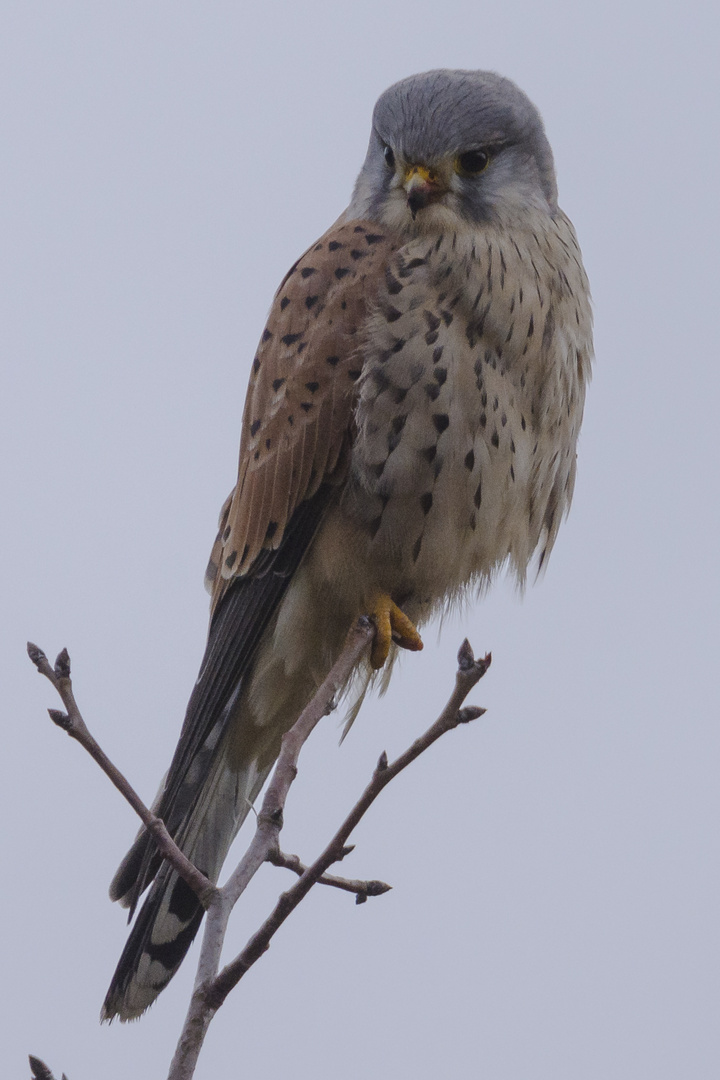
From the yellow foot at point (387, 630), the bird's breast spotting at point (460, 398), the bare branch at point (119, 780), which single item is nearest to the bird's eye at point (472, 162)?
the bird's breast spotting at point (460, 398)

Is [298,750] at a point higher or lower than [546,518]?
lower

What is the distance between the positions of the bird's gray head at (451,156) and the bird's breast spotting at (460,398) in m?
0.09

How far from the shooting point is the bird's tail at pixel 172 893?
9.80ft

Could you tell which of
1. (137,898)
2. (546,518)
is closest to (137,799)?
(137,898)

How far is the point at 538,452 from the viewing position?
3.29 m

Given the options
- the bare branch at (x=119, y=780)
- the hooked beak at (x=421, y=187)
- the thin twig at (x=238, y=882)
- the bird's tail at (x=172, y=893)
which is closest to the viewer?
the thin twig at (x=238, y=882)

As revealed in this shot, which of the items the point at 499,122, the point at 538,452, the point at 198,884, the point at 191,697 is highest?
the point at 499,122

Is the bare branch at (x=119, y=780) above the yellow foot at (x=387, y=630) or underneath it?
underneath

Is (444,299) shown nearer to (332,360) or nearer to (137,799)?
(332,360)

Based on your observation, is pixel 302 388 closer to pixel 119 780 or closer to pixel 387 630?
pixel 387 630

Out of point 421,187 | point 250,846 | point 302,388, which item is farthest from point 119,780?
point 421,187

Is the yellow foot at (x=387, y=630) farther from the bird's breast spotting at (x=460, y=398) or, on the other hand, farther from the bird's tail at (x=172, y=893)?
the bird's tail at (x=172, y=893)

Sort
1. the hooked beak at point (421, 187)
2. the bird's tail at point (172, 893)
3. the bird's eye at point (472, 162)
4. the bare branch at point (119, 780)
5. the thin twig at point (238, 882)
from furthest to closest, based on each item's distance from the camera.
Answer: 1. the bird's eye at point (472, 162)
2. the hooked beak at point (421, 187)
3. the bird's tail at point (172, 893)
4. the bare branch at point (119, 780)
5. the thin twig at point (238, 882)

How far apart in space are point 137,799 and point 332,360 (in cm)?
162
